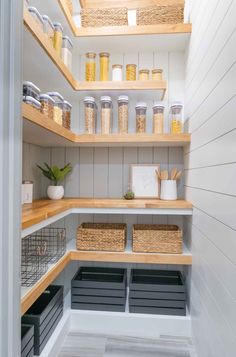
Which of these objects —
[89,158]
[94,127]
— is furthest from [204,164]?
[89,158]

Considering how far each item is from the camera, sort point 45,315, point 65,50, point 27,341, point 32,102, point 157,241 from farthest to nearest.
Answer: point 157,241
point 65,50
point 45,315
point 27,341
point 32,102

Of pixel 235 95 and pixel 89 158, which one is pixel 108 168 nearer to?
pixel 89 158

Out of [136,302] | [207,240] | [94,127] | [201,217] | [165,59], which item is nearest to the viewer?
[207,240]

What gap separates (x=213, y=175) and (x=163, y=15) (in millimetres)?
1302

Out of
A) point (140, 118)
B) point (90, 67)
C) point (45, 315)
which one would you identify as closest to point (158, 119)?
point (140, 118)

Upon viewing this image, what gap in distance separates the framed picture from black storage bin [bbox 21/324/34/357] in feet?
3.61

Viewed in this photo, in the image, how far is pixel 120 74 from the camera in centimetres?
191

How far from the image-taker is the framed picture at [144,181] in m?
2.03

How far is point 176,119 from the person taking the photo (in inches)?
74.5

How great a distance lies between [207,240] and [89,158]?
118cm

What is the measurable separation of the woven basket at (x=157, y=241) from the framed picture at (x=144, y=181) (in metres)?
0.35

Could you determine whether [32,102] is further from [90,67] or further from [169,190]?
[169,190]

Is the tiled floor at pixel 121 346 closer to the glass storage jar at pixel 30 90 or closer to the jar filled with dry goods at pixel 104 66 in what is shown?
the glass storage jar at pixel 30 90

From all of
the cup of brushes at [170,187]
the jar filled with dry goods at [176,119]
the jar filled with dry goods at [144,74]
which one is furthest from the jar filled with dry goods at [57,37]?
the cup of brushes at [170,187]
